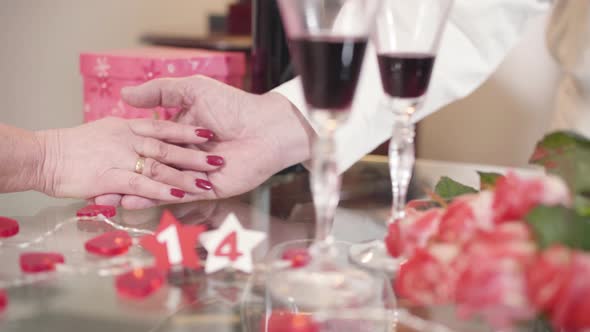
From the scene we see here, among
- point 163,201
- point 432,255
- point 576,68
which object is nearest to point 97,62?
point 163,201

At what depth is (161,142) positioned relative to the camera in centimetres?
126

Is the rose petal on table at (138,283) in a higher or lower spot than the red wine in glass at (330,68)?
lower

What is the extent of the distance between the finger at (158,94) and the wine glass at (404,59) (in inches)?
19.0

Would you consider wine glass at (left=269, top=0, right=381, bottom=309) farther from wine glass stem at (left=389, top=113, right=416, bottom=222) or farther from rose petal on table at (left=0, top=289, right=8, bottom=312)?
rose petal on table at (left=0, top=289, right=8, bottom=312)

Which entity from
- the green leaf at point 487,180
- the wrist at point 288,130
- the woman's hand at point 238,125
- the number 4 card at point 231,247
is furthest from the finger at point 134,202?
the green leaf at point 487,180

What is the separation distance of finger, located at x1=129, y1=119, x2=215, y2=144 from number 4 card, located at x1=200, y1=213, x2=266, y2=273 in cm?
42

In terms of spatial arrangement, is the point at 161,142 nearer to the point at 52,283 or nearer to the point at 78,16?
the point at 52,283

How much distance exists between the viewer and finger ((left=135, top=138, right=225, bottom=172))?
48.7 inches

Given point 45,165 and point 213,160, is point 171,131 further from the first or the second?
point 45,165

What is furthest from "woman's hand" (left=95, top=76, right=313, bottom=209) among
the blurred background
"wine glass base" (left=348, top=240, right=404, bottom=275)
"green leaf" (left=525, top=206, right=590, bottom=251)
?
the blurred background

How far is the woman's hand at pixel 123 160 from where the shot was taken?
3.92 ft

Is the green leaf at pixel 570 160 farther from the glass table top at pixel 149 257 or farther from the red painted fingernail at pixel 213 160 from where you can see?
the red painted fingernail at pixel 213 160

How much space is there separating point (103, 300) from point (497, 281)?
17.4 inches

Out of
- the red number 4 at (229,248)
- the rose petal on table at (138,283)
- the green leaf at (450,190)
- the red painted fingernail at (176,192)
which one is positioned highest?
the green leaf at (450,190)
